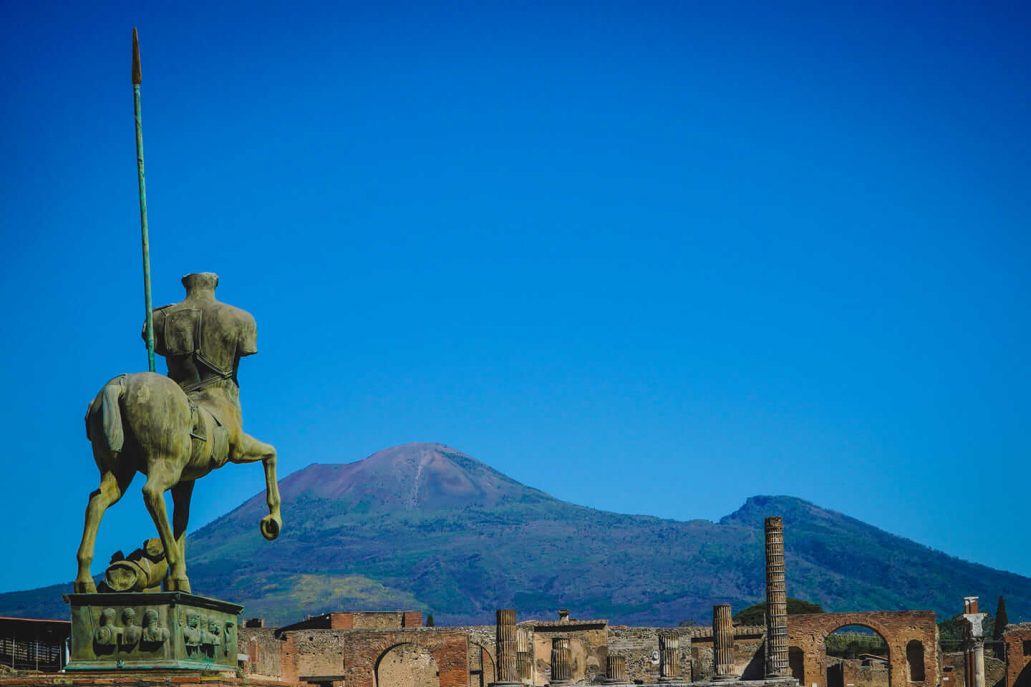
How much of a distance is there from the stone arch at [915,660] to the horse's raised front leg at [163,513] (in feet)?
170

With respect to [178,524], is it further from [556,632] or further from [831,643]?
[831,643]

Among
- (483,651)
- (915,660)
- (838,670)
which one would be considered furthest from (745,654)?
(483,651)

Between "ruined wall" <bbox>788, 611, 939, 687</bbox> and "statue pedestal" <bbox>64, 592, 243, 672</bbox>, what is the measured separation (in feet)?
167

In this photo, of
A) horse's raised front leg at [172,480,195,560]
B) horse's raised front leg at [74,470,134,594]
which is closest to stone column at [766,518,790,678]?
horse's raised front leg at [172,480,195,560]

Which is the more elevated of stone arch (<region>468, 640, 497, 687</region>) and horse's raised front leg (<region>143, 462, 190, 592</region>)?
horse's raised front leg (<region>143, 462, 190, 592</region>)

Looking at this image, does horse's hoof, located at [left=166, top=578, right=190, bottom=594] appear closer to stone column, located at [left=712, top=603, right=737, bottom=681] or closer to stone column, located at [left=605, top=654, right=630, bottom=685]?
stone column, located at [left=605, top=654, right=630, bottom=685]

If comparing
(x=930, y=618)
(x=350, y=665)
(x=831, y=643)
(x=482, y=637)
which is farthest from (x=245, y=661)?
(x=831, y=643)

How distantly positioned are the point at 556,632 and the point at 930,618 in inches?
517

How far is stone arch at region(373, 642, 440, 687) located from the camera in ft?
192

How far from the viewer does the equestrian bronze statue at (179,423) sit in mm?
10664

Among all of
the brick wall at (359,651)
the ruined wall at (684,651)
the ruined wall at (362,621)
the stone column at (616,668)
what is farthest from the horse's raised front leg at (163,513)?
the ruined wall at (362,621)

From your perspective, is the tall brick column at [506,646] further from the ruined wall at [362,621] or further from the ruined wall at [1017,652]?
the ruined wall at [1017,652]

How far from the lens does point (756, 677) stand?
2231 inches

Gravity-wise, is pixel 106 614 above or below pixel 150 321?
below
